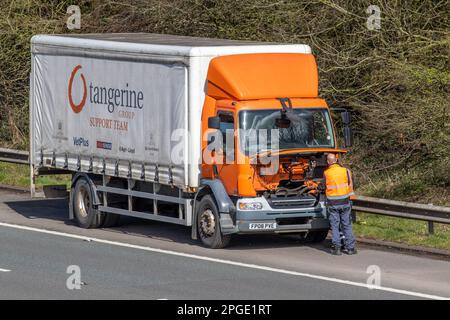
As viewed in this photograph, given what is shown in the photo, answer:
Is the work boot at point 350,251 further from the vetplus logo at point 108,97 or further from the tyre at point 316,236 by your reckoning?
the vetplus logo at point 108,97

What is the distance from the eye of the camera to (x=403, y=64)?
21.9 metres

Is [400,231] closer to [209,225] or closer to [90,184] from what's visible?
[209,225]

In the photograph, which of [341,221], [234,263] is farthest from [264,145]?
[234,263]

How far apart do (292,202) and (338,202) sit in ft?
2.39

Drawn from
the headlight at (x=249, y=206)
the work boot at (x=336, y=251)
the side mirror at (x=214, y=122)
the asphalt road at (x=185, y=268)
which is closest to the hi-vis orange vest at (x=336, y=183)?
the work boot at (x=336, y=251)

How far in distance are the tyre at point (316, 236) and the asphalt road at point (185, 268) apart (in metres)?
0.22

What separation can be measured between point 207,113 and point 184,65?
795 mm

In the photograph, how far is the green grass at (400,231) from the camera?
18.2 m

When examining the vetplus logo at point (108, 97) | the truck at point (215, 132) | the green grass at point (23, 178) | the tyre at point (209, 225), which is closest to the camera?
the truck at point (215, 132)

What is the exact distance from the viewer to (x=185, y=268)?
53.5 ft

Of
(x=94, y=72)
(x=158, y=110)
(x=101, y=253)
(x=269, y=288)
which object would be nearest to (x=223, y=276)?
(x=269, y=288)

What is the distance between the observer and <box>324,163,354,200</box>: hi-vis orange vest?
1733 centimetres

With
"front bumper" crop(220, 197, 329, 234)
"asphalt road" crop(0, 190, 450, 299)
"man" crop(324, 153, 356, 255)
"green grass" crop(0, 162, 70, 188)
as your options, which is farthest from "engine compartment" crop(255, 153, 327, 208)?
"green grass" crop(0, 162, 70, 188)

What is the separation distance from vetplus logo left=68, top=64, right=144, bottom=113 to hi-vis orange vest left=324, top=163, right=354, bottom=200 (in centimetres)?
342
